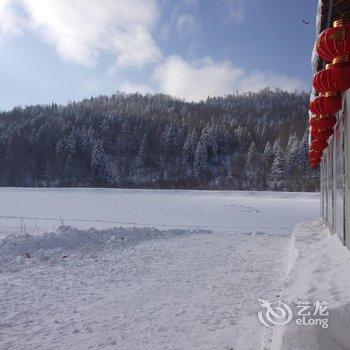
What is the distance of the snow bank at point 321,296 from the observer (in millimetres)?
2566

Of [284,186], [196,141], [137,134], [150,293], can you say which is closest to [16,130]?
[137,134]

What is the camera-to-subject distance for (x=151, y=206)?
25.7m

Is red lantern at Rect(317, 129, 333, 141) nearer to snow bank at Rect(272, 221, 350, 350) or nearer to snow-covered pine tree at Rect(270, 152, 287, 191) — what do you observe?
snow bank at Rect(272, 221, 350, 350)

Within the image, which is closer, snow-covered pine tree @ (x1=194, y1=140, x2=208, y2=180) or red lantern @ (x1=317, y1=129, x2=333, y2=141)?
red lantern @ (x1=317, y1=129, x2=333, y2=141)

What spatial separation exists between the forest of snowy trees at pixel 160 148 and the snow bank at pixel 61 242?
135 ft

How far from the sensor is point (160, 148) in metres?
67.3

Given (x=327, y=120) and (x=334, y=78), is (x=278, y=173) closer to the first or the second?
(x=327, y=120)

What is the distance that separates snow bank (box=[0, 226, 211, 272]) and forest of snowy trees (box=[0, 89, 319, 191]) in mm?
41123

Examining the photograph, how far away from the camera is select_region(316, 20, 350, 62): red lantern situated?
12.1ft

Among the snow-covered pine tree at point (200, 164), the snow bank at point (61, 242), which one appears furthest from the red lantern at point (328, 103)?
the snow-covered pine tree at point (200, 164)

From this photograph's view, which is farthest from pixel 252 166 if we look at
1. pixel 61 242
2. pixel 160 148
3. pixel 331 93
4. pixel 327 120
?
pixel 331 93

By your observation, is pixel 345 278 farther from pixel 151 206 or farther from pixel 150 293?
pixel 151 206

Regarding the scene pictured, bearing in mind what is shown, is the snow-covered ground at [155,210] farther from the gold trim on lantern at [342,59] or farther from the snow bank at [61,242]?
the gold trim on lantern at [342,59]

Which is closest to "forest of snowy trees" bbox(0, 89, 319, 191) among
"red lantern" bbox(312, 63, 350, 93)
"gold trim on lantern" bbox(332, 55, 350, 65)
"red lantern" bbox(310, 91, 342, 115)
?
"red lantern" bbox(310, 91, 342, 115)
